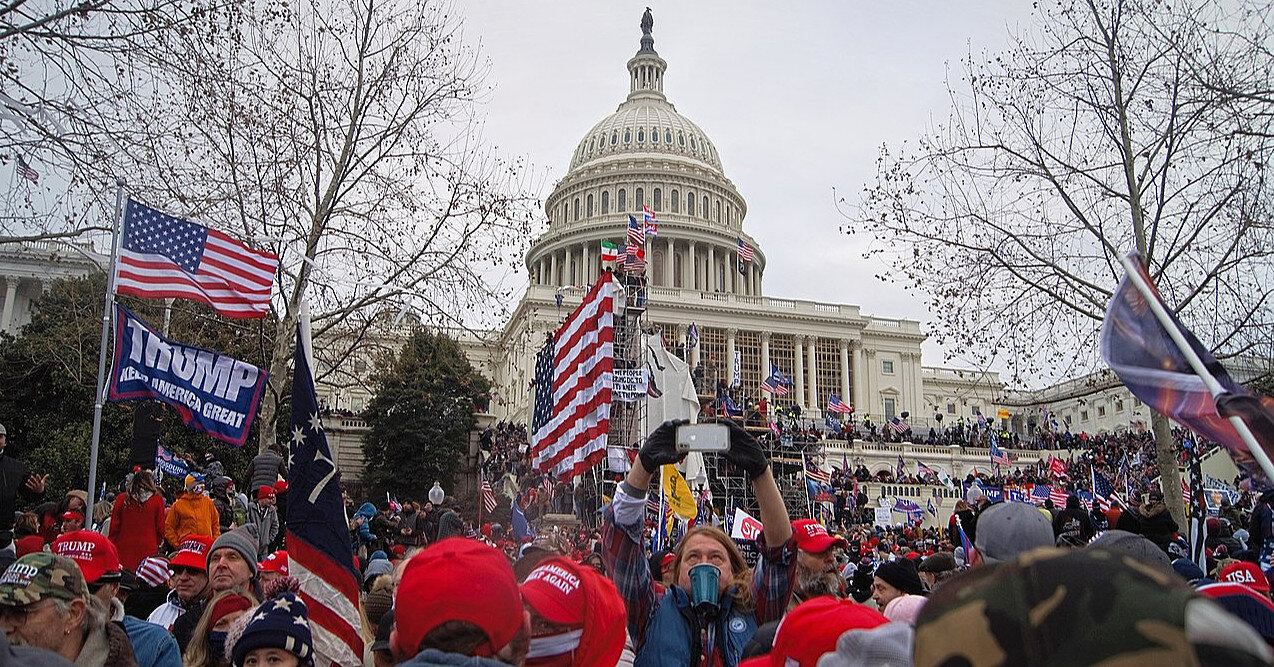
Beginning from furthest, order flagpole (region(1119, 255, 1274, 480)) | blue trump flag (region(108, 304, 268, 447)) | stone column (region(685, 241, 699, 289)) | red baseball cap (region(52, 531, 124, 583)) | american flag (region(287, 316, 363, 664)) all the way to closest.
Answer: stone column (region(685, 241, 699, 289))
blue trump flag (region(108, 304, 268, 447))
red baseball cap (region(52, 531, 124, 583))
american flag (region(287, 316, 363, 664))
flagpole (region(1119, 255, 1274, 480))

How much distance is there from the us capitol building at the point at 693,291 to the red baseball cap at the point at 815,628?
202ft

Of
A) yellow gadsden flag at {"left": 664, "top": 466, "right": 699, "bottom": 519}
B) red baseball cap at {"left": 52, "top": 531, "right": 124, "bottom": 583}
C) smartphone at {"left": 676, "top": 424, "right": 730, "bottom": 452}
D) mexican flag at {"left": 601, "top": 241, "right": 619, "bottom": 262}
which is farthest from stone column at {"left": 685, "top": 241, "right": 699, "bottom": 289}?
smartphone at {"left": 676, "top": 424, "right": 730, "bottom": 452}

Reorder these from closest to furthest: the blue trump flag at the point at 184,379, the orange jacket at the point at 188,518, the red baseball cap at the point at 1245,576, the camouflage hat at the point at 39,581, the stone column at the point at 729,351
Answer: the camouflage hat at the point at 39,581 < the red baseball cap at the point at 1245,576 < the blue trump flag at the point at 184,379 < the orange jacket at the point at 188,518 < the stone column at the point at 729,351

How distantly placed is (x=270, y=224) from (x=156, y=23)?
5.83 meters

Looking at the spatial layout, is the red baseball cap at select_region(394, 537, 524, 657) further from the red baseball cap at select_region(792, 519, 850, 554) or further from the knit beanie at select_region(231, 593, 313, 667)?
the red baseball cap at select_region(792, 519, 850, 554)

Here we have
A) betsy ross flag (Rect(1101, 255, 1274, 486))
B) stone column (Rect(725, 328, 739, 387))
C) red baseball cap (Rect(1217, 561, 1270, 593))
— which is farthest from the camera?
stone column (Rect(725, 328, 739, 387))

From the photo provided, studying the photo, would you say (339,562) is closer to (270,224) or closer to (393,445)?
(270,224)

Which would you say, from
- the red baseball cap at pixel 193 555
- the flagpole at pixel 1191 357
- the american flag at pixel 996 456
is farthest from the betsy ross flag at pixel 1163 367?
the american flag at pixel 996 456

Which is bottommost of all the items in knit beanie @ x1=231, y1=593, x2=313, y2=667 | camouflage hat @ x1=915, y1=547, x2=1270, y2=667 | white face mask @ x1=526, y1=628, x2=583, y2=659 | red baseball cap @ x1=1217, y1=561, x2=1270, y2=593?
knit beanie @ x1=231, y1=593, x2=313, y2=667

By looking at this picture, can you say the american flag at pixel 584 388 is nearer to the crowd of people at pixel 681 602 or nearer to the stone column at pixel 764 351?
the crowd of people at pixel 681 602

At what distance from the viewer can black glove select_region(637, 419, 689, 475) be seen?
11.4ft

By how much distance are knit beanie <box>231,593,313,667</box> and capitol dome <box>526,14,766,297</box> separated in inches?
2957

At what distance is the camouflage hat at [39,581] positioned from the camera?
10.2 feet

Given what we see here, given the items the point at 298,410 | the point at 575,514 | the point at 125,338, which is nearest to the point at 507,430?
the point at 575,514
